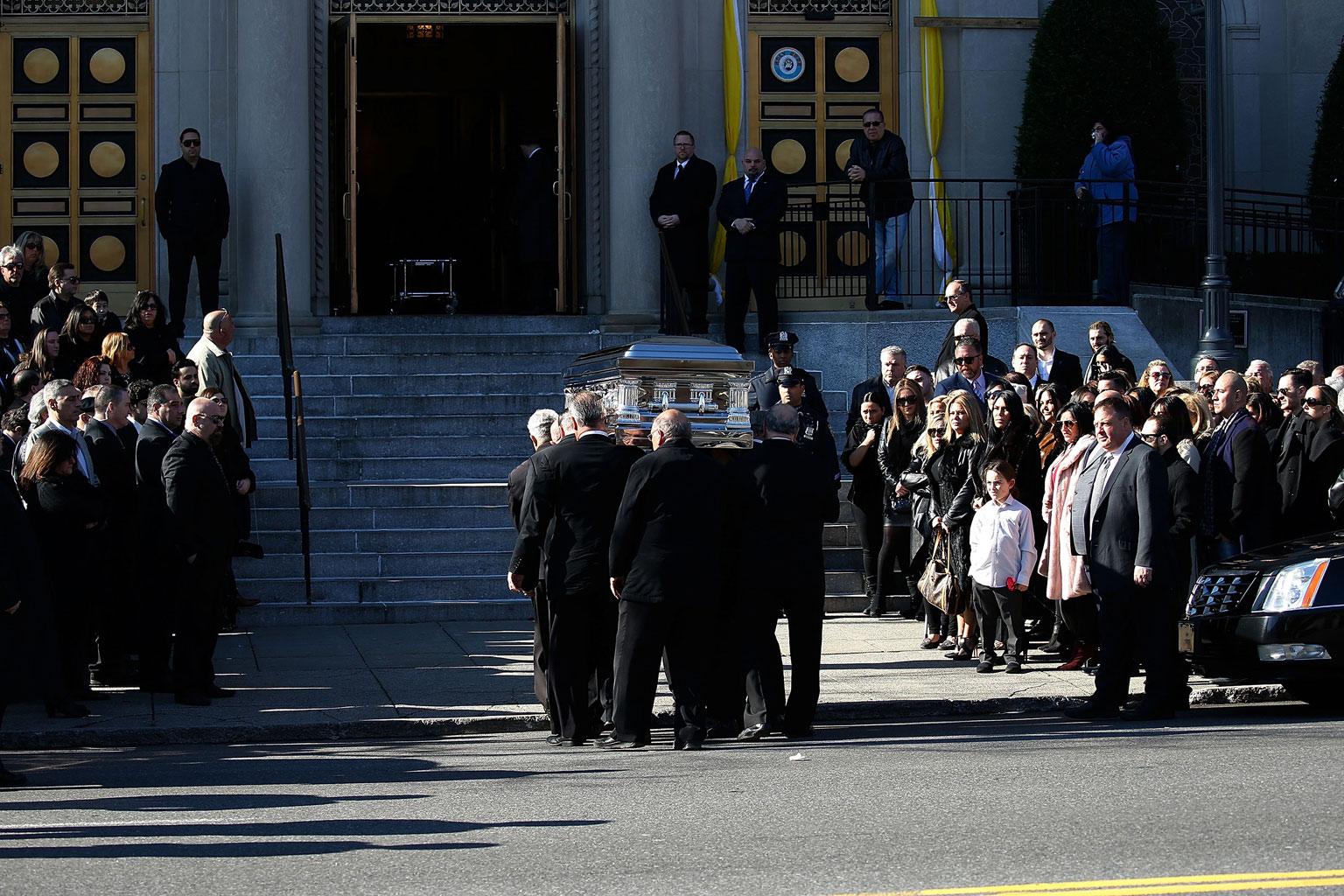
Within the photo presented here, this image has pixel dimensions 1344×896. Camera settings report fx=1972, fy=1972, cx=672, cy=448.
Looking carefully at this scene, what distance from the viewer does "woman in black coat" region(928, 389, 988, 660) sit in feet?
44.5

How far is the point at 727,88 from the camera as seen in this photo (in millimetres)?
22766

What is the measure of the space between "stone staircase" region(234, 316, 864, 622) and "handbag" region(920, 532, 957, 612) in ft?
7.73

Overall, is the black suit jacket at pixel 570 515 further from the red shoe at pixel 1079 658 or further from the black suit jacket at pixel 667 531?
the red shoe at pixel 1079 658

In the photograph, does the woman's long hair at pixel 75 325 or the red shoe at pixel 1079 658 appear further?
the woman's long hair at pixel 75 325

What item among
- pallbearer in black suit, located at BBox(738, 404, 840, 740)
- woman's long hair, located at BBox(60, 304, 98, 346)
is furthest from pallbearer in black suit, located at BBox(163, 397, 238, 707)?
woman's long hair, located at BBox(60, 304, 98, 346)

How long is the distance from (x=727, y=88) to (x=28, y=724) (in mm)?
13409

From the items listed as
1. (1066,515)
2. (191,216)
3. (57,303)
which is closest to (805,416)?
(1066,515)

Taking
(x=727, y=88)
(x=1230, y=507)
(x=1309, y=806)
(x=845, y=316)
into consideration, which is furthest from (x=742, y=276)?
(x=1309, y=806)

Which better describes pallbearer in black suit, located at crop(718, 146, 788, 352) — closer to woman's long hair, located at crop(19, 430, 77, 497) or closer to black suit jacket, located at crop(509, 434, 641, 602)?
black suit jacket, located at crop(509, 434, 641, 602)

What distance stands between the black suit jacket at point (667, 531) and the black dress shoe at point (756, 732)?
0.85 m

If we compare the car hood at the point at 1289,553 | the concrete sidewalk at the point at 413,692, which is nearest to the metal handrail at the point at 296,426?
the concrete sidewalk at the point at 413,692

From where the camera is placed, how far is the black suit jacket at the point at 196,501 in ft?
39.8

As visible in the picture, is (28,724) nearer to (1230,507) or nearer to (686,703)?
(686,703)

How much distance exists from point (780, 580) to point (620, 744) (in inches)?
49.6
